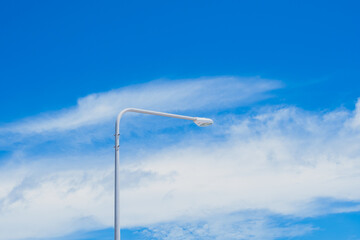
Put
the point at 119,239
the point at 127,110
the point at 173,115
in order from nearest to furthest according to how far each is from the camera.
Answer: the point at 119,239 < the point at 127,110 < the point at 173,115

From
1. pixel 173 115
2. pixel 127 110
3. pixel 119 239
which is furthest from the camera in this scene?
pixel 173 115

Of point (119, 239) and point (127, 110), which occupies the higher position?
point (127, 110)

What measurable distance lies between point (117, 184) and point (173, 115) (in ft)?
12.3

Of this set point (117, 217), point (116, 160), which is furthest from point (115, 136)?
point (117, 217)

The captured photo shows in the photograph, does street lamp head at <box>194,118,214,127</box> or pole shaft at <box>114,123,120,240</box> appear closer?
pole shaft at <box>114,123,120,240</box>

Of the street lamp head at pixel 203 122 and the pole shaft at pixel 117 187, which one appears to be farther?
the street lamp head at pixel 203 122

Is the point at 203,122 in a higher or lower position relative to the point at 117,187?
higher

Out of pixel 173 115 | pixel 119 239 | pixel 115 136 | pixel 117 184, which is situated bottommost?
pixel 119 239

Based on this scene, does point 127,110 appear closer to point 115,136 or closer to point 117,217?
point 115,136

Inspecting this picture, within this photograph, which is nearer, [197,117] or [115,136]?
[115,136]

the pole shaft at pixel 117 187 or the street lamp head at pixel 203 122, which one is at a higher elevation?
the street lamp head at pixel 203 122

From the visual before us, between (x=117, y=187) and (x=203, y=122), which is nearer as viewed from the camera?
(x=117, y=187)

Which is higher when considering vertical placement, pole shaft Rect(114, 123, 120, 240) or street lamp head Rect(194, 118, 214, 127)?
street lamp head Rect(194, 118, 214, 127)

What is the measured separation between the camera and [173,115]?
22219 millimetres
